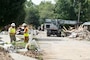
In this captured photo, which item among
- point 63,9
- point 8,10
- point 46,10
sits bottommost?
point 8,10

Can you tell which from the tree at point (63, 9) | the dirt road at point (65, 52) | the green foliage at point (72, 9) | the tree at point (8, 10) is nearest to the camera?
the dirt road at point (65, 52)

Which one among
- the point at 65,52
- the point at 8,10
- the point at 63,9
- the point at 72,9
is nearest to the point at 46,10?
the point at 63,9

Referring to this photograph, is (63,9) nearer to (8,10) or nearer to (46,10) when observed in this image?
(46,10)

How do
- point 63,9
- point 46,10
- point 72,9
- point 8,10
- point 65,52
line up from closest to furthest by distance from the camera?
point 8,10
point 65,52
point 72,9
point 63,9
point 46,10

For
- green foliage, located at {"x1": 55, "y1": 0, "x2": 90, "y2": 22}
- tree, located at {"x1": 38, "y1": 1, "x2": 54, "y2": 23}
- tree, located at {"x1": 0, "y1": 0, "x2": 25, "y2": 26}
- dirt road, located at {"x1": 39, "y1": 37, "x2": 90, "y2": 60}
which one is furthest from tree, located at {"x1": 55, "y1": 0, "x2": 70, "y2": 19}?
tree, located at {"x1": 0, "y1": 0, "x2": 25, "y2": 26}

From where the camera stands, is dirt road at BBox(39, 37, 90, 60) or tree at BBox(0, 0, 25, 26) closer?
dirt road at BBox(39, 37, 90, 60)

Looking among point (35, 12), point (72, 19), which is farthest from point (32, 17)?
point (72, 19)

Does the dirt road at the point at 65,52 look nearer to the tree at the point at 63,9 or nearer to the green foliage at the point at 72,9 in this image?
the green foliage at the point at 72,9

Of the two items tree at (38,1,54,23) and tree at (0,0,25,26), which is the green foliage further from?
tree at (0,0,25,26)

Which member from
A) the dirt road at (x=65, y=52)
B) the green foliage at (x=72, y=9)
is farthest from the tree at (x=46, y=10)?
the dirt road at (x=65, y=52)

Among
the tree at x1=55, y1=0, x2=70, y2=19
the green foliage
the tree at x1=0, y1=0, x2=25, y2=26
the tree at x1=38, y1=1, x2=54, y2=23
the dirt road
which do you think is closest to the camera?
the dirt road

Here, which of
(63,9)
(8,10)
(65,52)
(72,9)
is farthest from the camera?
(63,9)

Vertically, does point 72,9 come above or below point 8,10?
above

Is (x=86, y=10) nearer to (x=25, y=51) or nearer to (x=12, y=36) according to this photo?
(x=12, y=36)
